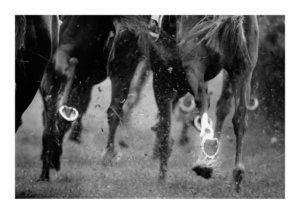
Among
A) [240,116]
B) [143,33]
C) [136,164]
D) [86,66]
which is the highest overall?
[143,33]

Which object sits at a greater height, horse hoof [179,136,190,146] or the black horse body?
the black horse body

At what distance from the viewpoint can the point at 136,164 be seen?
18.7 feet

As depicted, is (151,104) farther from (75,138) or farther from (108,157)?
(75,138)

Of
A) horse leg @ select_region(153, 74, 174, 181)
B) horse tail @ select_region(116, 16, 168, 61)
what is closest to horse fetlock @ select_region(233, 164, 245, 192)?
horse leg @ select_region(153, 74, 174, 181)

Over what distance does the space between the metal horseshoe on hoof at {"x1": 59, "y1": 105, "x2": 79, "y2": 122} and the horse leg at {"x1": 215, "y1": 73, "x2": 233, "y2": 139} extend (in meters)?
1.45

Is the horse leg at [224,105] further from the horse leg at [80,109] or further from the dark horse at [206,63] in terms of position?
the horse leg at [80,109]

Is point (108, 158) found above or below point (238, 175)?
above

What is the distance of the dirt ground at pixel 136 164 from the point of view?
569 cm

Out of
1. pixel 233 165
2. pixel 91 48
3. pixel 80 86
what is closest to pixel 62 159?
pixel 80 86

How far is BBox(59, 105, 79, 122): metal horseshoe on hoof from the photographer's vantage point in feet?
18.9

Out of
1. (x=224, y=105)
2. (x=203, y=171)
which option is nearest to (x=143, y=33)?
(x=224, y=105)

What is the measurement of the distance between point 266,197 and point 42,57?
2.69 metres

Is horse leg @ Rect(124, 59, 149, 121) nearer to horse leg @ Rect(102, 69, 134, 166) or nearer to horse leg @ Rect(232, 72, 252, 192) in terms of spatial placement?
horse leg @ Rect(102, 69, 134, 166)

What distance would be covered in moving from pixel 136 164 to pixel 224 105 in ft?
3.54
